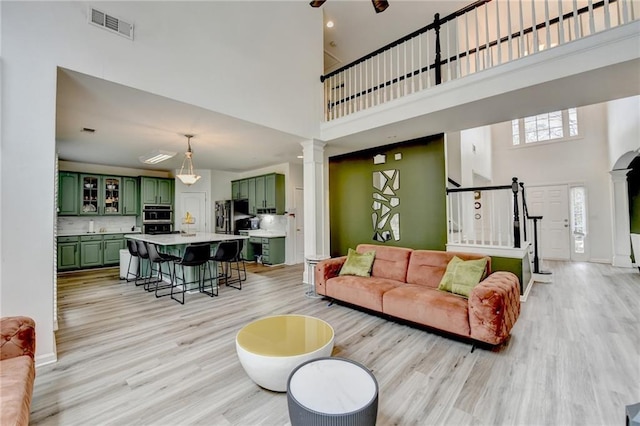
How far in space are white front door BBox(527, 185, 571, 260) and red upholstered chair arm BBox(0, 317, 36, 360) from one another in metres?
9.86

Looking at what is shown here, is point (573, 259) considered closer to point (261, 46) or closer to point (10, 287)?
point (261, 46)

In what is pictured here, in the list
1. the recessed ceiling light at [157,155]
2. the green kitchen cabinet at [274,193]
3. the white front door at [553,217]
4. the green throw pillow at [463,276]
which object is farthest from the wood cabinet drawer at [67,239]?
the white front door at [553,217]

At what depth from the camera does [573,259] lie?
7.45 m

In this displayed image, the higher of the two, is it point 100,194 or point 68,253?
point 100,194

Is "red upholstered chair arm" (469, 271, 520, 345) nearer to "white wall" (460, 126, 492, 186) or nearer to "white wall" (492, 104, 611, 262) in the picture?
"white wall" (460, 126, 492, 186)

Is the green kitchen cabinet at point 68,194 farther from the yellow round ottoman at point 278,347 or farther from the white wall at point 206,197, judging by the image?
the yellow round ottoman at point 278,347

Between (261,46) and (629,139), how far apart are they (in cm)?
696

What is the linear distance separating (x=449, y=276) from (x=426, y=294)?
0.37 metres

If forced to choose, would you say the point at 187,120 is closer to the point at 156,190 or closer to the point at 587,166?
the point at 156,190

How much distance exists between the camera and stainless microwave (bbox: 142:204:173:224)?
7521 millimetres

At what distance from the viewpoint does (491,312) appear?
7.97 feet

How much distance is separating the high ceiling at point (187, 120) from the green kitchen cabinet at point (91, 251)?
6.49 ft

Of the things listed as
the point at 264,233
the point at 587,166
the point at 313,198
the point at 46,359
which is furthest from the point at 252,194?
the point at 587,166

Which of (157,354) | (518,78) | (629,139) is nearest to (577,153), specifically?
(629,139)
